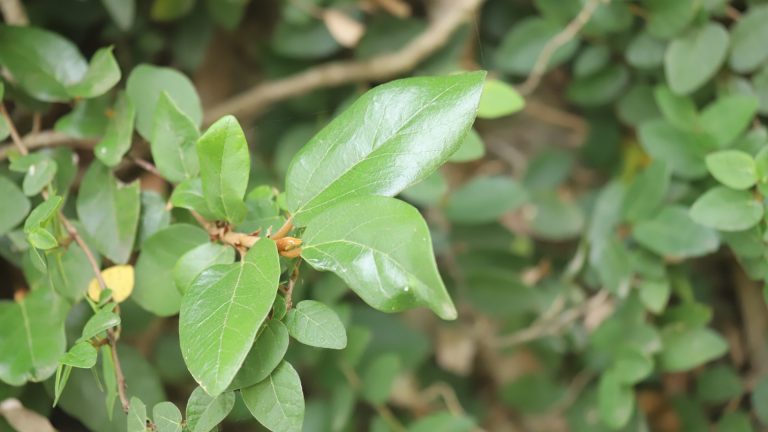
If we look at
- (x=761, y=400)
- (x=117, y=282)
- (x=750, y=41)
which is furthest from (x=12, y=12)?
(x=761, y=400)

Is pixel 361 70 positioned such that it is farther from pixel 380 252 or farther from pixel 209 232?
pixel 380 252

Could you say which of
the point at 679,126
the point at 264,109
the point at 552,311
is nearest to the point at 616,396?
the point at 552,311

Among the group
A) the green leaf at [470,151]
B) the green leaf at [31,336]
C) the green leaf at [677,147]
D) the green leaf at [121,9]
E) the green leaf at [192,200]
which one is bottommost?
the green leaf at [31,336]

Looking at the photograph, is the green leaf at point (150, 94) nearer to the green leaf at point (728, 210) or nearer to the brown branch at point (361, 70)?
the brown branch at point (361, 70)

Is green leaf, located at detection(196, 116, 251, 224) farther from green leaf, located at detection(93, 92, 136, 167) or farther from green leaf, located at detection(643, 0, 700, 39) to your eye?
green leaf, located at detection(643, 0, 700, 39)

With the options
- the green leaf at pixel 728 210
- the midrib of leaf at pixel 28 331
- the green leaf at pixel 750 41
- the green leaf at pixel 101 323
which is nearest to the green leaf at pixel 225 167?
the green leaf at pixel 101 323

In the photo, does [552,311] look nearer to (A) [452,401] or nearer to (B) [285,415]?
(A) [452,401]
